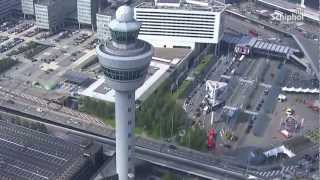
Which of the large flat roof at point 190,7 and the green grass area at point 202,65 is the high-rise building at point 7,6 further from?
the green grass area at point 202,65

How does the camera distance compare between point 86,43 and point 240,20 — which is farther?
point 240,20

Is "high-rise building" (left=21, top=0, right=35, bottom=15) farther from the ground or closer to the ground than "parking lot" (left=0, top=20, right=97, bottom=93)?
farther from the ground

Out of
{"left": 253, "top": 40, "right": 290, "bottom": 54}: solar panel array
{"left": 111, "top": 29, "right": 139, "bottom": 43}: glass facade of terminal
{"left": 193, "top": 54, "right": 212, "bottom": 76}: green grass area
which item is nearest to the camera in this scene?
{"left": 111, "top": 29, "right": 139, "bottom": 43}: glass facade of terminal

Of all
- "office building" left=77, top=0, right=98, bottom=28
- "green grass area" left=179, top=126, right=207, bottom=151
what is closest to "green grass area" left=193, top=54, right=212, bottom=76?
"green grass area" left=179, top=126, right=207, bottom=151

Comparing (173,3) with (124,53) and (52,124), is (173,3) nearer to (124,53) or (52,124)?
(52,124)

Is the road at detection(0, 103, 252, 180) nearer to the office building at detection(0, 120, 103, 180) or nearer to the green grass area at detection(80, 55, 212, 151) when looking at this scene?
the green grass area at detection(80, 55, 212, 151)

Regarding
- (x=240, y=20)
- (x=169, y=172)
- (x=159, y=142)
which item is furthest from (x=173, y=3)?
(x=169, y=172)

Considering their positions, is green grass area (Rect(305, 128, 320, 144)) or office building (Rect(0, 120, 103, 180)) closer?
office building (Rect(0, 120, 103, 180))
